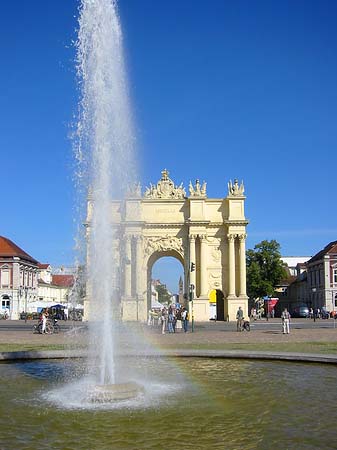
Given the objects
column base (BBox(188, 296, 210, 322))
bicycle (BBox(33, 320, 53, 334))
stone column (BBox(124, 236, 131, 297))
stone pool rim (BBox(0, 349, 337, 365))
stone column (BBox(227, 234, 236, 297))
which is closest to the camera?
stone pool rim (BBox(0, 349, 337, 365))

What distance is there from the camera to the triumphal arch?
70.1 meters

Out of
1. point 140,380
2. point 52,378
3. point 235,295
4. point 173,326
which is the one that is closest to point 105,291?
point 140,380

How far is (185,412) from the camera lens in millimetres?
11922

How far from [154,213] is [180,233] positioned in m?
4.20

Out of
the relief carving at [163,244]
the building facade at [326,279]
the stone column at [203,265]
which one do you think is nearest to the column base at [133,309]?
the relief carving at [163,244]

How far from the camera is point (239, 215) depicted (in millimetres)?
71375

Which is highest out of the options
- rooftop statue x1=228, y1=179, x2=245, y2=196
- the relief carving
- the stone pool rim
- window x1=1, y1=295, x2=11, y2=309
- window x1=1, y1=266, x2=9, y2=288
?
rooftop statue x1=228, y1=179, x2=245, y2=196

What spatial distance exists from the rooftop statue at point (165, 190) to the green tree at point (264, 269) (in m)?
36.6

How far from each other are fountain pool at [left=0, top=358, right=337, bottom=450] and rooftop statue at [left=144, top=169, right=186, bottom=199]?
182ft

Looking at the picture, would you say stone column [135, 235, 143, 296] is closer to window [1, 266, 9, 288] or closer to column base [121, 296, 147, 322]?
column base [121, 296, 147, 322]

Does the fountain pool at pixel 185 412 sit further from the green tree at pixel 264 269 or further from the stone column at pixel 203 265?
the green tree at pixel 264 269

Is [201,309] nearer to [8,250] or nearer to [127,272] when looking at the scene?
[127,272]

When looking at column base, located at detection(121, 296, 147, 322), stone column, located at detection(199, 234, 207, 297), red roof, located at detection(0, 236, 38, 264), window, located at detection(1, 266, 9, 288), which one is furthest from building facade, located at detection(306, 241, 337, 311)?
window, located at detection(1, 266, 9, 288)

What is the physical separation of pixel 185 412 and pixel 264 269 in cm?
9633
